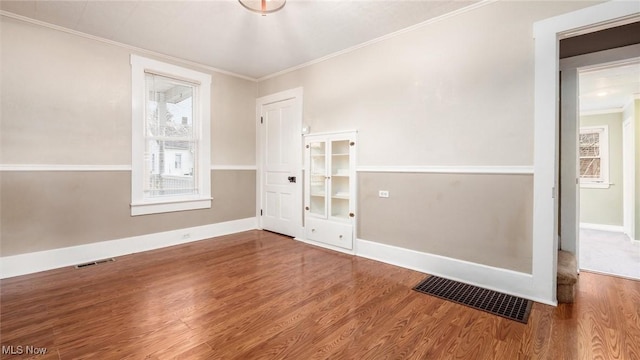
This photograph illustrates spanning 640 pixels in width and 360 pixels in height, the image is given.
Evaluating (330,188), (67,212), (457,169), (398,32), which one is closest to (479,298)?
(457,169)

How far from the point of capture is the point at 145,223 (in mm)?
4023

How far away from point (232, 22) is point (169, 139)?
6.79 feet

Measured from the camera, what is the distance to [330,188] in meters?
4.16

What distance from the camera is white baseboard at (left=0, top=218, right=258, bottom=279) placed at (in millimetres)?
3109

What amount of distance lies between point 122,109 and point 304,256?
316cm

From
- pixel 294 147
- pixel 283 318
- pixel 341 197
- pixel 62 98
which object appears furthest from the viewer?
pixel 294 147

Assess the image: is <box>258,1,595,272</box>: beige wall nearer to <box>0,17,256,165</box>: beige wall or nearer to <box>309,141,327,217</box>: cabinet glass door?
<box>309,141,327,217</box>: cabinet glass door

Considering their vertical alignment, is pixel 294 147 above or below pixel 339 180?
above

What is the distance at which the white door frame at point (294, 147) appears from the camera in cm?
462

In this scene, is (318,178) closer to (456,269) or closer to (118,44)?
(456,269)

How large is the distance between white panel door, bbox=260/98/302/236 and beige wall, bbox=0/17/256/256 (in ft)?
5.50

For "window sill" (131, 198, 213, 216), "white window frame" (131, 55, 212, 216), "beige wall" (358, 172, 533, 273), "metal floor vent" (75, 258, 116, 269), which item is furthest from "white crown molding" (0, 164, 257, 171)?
"beige wall" (358, 172, 533, 273)

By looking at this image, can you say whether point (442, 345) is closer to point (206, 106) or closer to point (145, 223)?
point (145, 223)

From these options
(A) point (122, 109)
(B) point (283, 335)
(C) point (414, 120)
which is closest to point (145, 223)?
(A) point (122, 109)
